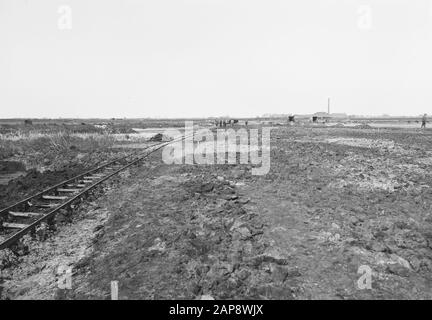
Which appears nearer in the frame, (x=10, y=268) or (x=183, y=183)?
(x=10, y=268)

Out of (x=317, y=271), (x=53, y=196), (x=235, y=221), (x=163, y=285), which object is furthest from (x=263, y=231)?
(x=53, y=196)

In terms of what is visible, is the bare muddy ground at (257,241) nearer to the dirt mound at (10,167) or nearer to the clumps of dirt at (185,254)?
the clumps of dirt at (185,254)

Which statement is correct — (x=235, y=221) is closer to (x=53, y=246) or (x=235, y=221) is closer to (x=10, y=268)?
(x=53, y=246)

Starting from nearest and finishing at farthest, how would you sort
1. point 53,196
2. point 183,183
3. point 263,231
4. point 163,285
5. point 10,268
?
point 163,285 < point 10,268 < point 263,231 < point 53,196 < point 183,183

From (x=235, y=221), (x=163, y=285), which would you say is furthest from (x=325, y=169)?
(x=163, y=285)

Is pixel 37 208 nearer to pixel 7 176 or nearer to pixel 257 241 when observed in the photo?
pixel 257 241

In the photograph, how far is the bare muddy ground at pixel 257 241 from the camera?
14.4 ft

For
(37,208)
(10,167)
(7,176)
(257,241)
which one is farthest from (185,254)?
(10,167)

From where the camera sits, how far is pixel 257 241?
5.64 meters

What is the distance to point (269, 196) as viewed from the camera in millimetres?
8562

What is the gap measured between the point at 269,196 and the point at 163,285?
4.64 m

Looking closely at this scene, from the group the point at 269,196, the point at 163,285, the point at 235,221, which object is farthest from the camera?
the point at 269,196

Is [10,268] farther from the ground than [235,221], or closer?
closer
